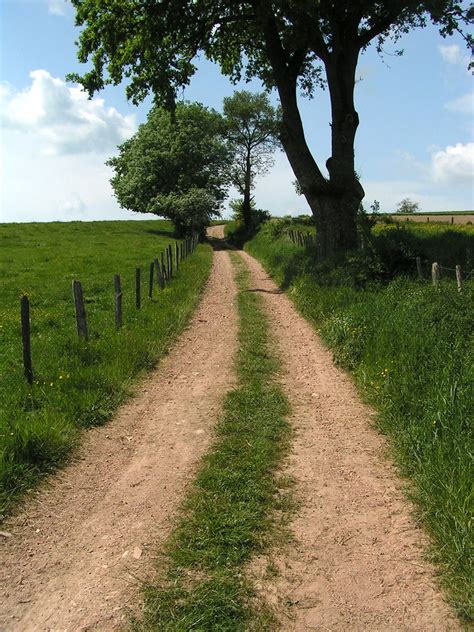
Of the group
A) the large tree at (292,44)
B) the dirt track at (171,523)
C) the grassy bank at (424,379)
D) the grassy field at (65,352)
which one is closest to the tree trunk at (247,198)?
the grassy field at (65,352)

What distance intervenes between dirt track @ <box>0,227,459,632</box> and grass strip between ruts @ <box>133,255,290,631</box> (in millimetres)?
169

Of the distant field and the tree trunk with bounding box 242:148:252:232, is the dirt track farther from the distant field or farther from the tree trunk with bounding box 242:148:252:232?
the tree trunk with bounding box 242:148:252:232

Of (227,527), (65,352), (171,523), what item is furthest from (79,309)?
(227,527)

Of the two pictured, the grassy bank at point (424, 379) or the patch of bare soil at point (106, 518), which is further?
the grassy bank at point (424, 379)

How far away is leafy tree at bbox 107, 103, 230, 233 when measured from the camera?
48594 mm

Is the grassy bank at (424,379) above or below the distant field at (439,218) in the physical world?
below

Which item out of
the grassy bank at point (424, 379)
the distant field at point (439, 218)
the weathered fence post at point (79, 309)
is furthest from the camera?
the distant field at point (439, 218)

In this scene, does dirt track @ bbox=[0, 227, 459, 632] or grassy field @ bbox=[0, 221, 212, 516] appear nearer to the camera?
dirt track @ bbox=[0, 227, 459, 632]

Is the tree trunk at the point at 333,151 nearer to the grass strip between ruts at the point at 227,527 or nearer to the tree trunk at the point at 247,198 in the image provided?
the grass strip between ruts at the point at 227,527

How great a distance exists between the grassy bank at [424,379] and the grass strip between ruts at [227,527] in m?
1.35

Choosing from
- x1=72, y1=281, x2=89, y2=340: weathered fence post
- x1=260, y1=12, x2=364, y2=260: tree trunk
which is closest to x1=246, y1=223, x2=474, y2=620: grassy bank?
x1=260, y1=12, x2=364, y2=260: tree trunk

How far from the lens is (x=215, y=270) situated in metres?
27.0

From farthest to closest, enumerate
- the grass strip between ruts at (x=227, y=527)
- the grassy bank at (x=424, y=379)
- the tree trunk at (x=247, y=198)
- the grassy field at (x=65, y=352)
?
the tree trunk at (x=247, y=198) < the grassy field at (x=65, y=352) < the grassy bank at (x=424, y=379) < the grass strip between ruts at (x=227, y=527)

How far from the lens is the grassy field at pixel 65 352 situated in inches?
224
